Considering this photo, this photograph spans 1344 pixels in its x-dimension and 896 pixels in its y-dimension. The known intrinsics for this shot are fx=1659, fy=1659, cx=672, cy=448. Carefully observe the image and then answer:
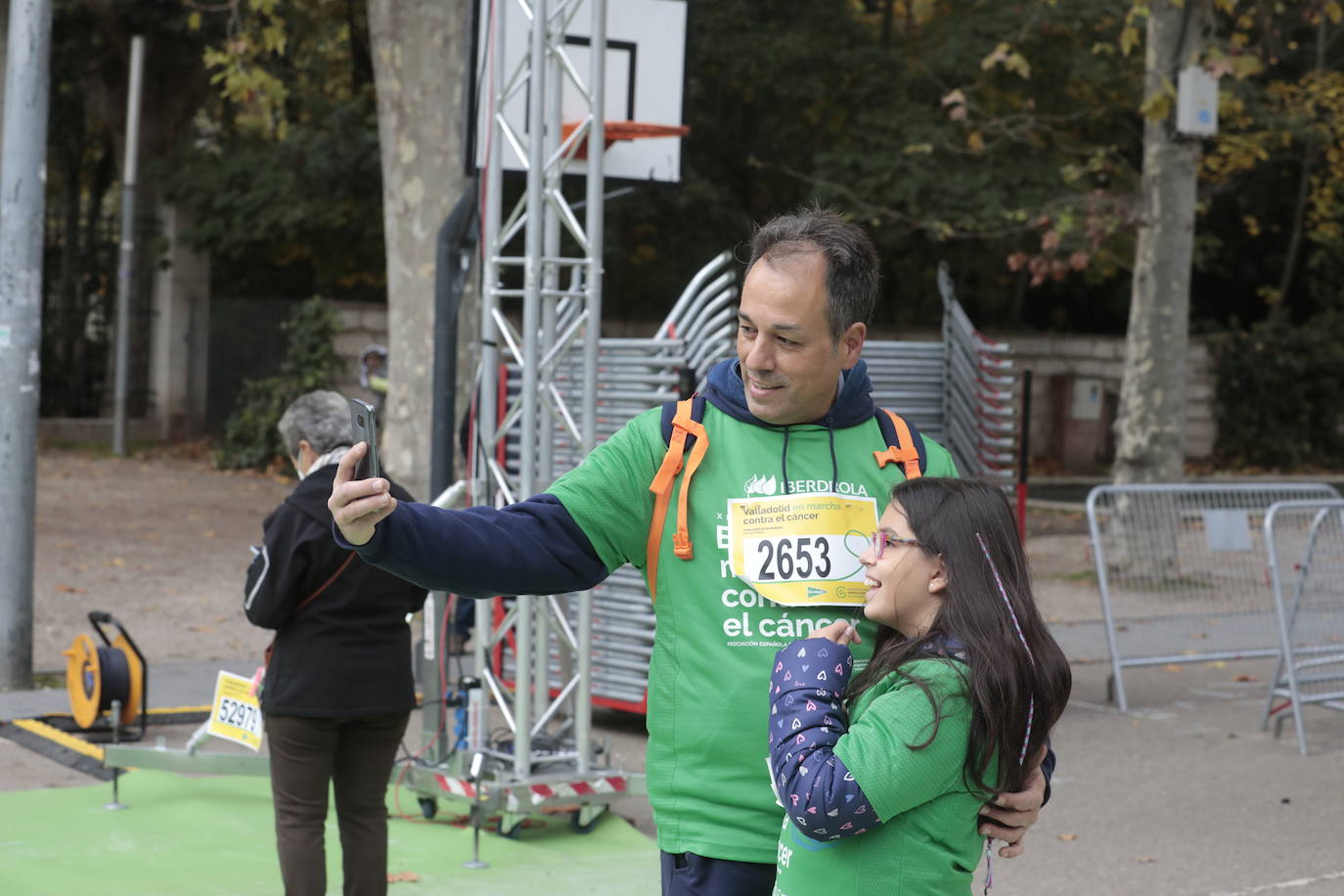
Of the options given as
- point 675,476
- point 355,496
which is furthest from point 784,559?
point 355,496

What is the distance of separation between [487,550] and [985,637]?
82 cm

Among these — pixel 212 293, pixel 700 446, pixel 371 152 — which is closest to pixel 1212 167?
pixel 371 152

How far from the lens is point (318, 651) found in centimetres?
491

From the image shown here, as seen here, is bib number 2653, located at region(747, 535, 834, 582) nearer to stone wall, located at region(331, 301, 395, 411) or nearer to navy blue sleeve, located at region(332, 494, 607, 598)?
navy blue sleeve, located at region(332, 494, 607, 598)

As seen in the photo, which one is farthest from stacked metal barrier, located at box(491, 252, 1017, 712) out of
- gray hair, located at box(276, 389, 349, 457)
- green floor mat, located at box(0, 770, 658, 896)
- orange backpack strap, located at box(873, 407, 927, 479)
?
orange backpack strap, located at box(873, 407, 927, 479)

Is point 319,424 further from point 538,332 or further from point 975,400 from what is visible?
point 975,400

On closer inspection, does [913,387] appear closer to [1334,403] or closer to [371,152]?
[371,152]

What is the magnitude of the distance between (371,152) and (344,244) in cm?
242

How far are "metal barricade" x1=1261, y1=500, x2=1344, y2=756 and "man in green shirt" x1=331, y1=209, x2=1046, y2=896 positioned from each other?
20.2 feet

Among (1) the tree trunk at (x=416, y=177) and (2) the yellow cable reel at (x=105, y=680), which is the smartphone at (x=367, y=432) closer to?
(2) the yellow cable reel at (x=105, y=680)

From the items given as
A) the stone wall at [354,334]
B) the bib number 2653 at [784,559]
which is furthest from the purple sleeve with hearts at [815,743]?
the stone wall at [354,334]

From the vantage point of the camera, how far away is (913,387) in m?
9.23

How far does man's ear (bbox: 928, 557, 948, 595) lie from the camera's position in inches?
104

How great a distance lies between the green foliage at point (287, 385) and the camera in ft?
71.2
